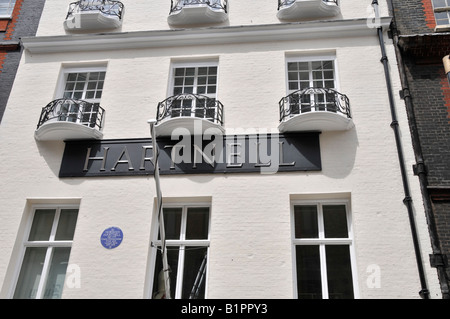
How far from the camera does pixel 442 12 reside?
10906mm

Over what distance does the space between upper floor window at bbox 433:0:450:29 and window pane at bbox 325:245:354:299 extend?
6.44 meters

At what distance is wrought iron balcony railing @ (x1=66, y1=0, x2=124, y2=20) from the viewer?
11938mm

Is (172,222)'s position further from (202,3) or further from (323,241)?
(202,3)

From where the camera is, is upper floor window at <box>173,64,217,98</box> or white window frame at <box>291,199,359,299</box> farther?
upper floor window at <box>173,64,217,98</box>

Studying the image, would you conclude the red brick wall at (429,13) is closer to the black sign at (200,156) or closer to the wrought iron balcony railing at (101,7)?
the black sign at (200,156)

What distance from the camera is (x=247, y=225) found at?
28.2ft

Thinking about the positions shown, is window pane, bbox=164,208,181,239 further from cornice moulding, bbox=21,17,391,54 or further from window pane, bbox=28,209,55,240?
cornice moulding, bbox=21,17,391,54

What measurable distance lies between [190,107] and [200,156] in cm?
A: 143

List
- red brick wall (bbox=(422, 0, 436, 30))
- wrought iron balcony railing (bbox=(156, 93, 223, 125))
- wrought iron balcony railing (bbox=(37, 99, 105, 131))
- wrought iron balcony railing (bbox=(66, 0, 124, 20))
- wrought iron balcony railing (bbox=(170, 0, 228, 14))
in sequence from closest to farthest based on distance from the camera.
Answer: wrought iron balcony railing (bbox=(156, 93, 223, 125)) < wrought iron balcony railing (bbox=(37, 99, 105, 131)) < red brick wall (bbox=(422, 0, 436, 30)) < wrought iron balcony railing (bbox=(170, 0, 228, 14)) < wrought iron balcony railing (bbox=(66, 0, 124, 20))

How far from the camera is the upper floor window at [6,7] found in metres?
12.8

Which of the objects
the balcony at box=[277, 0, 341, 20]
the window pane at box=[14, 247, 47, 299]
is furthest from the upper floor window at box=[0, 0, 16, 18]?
the balcony at box=[277, 0, 341, 20]

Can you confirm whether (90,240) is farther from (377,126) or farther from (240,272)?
(377,126)

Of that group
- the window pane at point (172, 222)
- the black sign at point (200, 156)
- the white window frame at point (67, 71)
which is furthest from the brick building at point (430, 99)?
the white window frame at point (67, 71)

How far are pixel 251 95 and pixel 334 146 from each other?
7.78 ft
